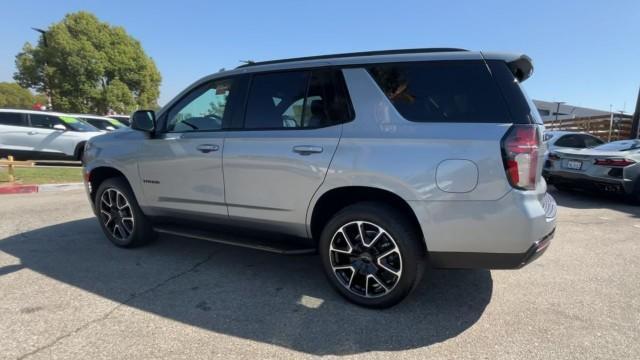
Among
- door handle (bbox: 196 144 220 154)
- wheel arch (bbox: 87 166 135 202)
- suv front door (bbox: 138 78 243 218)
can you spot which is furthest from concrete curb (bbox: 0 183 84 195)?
door handle (bbox: 196 144 220 154)

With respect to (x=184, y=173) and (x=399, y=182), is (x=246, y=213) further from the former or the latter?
(x=399, y=182)

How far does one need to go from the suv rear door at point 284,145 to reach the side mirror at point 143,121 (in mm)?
973

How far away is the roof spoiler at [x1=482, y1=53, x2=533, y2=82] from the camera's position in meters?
2.70

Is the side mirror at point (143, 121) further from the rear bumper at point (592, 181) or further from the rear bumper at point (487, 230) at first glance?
the rear bumper at point (592, 181)

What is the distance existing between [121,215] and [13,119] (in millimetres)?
11291

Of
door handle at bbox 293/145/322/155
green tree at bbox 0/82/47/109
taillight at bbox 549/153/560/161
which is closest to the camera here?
door handle at bbox 293/145/322/155

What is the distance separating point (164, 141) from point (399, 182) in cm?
248

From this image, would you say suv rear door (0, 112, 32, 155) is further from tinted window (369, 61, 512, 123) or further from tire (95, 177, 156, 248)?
tinted window (369, 61, 512, 123)

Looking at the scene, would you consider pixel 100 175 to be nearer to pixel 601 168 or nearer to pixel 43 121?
pixel 601 168

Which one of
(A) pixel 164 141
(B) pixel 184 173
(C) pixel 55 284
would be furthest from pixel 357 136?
(C) pixel 55 284

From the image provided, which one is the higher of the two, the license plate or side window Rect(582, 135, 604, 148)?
side window Rect(582, 135, 604, 148)

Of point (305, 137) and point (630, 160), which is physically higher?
point (305, 137)

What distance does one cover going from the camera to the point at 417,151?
2695mm

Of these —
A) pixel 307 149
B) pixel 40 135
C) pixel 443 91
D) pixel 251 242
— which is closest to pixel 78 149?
pixel 40 135
